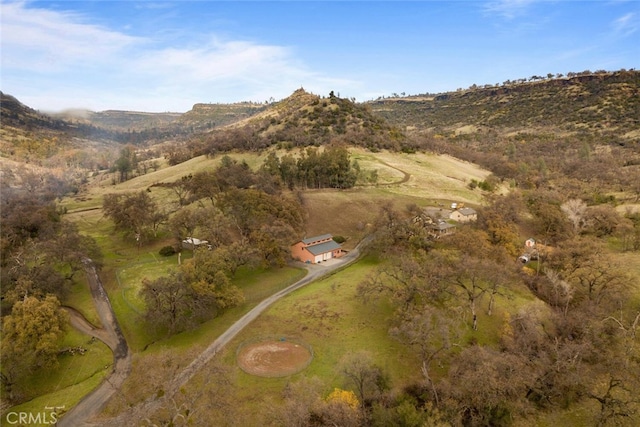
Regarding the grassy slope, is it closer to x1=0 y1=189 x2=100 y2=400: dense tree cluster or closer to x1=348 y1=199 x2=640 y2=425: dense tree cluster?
x1=0 y1=189 x2=100 y2=400: dense tree cluster

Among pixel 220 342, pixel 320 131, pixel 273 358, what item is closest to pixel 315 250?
pixel 220 342

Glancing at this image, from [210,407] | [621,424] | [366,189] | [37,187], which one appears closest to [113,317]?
[210,407]

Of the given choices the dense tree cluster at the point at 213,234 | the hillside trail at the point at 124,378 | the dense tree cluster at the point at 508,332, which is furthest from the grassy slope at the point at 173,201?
the dense tree cluster at the point at 508,332

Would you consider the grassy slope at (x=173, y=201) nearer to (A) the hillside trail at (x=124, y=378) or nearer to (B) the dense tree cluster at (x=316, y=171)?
(A) the hillside trail at (x=124, y=378)

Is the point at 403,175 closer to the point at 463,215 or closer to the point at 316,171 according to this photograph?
the point at 316,171

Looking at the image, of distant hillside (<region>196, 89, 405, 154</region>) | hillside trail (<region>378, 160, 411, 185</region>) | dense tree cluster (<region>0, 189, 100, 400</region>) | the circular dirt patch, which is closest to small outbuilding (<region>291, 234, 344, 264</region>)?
the circular dirt patch
